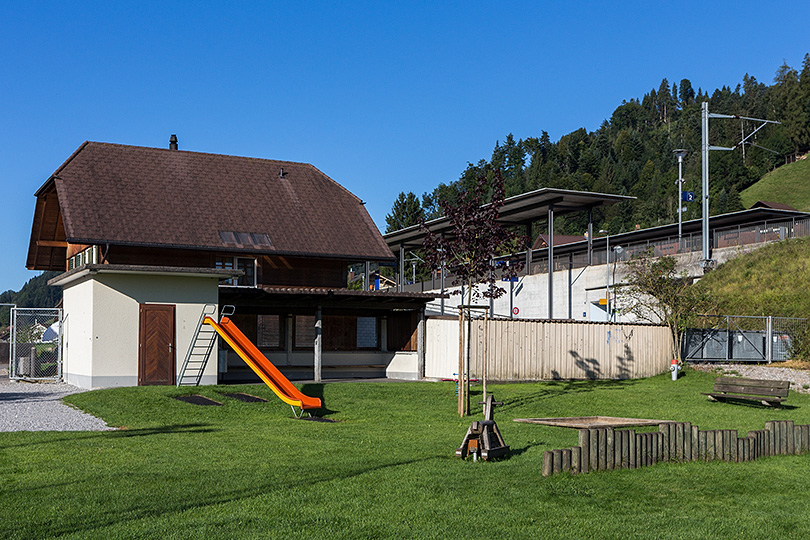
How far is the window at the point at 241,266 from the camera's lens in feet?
100

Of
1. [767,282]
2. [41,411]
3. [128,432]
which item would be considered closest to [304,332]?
[41,411]

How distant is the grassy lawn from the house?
8091 mm

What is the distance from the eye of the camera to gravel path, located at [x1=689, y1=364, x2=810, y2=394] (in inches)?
995

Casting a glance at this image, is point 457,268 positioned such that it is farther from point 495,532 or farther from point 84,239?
point 84,239

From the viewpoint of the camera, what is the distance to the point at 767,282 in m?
37.1

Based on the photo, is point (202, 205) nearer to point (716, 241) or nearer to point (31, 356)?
point (31, 356)

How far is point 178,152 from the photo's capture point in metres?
33.8

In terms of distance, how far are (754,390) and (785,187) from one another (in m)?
102

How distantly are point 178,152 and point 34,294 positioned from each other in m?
146

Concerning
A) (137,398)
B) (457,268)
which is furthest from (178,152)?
(457,268)

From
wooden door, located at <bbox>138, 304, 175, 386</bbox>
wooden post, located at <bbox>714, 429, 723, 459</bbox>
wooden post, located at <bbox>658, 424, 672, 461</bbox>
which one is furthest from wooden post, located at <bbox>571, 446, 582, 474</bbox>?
wooden door, located at <bbox>138, 304, 175, 386</bbox>

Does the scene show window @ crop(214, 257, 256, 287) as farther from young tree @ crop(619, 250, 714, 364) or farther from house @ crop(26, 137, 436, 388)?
young tree @ crop(619, 250, 714, 364)

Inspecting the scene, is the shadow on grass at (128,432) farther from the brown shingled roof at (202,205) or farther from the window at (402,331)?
the window at (402,331)

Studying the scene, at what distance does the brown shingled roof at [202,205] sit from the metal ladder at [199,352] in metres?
6.31
